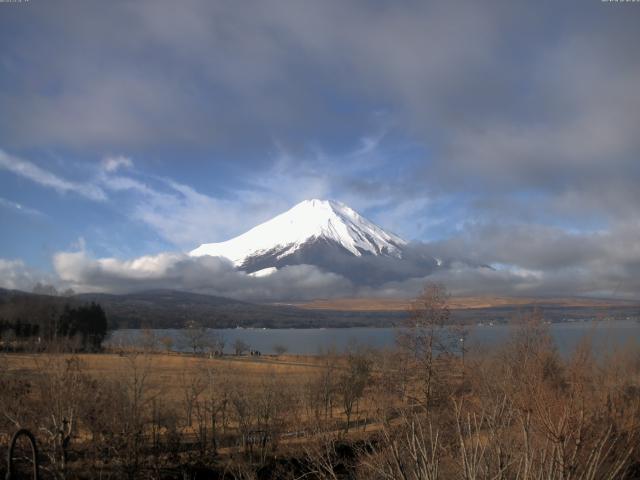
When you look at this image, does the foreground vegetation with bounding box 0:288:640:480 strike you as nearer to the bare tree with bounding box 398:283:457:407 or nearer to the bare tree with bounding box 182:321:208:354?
the bare tree with bounding box 398:283:457:407

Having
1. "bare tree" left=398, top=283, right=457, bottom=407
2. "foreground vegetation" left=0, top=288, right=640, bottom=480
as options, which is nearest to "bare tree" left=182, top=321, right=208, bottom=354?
"foreground vegetation" left=0, top=288, right=640, bottom=480

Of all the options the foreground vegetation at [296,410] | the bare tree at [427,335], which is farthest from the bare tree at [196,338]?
the bare tree at [427,335]

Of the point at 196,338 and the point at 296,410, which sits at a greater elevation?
the point at 296,410

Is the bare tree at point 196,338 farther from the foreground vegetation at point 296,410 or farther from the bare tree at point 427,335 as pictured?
the bare tree at point 427,335

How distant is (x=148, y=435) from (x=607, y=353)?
2348cm

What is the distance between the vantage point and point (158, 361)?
77.3m

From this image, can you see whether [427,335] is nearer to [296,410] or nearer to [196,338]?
[296,410]

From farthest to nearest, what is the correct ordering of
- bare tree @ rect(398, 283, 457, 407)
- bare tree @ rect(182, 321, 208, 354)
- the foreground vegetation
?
bare tree @ rect(182, 321, 208, 354) < bare tree @ rect(398, 283, 457, 407) < the foreground vegetation

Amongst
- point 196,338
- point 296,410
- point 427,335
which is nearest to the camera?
point 427,335

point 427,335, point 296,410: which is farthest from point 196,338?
point 427,335

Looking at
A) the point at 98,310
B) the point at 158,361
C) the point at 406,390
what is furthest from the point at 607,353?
the point at 98,310

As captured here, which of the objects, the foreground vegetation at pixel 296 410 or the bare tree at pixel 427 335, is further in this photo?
the bare tree at pixel 427 335

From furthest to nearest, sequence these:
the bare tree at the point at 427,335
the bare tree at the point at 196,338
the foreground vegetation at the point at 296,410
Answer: the bare tree at the point at 196,338 → the bare tree at the point at 427,335 → the foreground vegetation at the point at 296,410

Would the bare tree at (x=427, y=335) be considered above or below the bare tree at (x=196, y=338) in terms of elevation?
above
